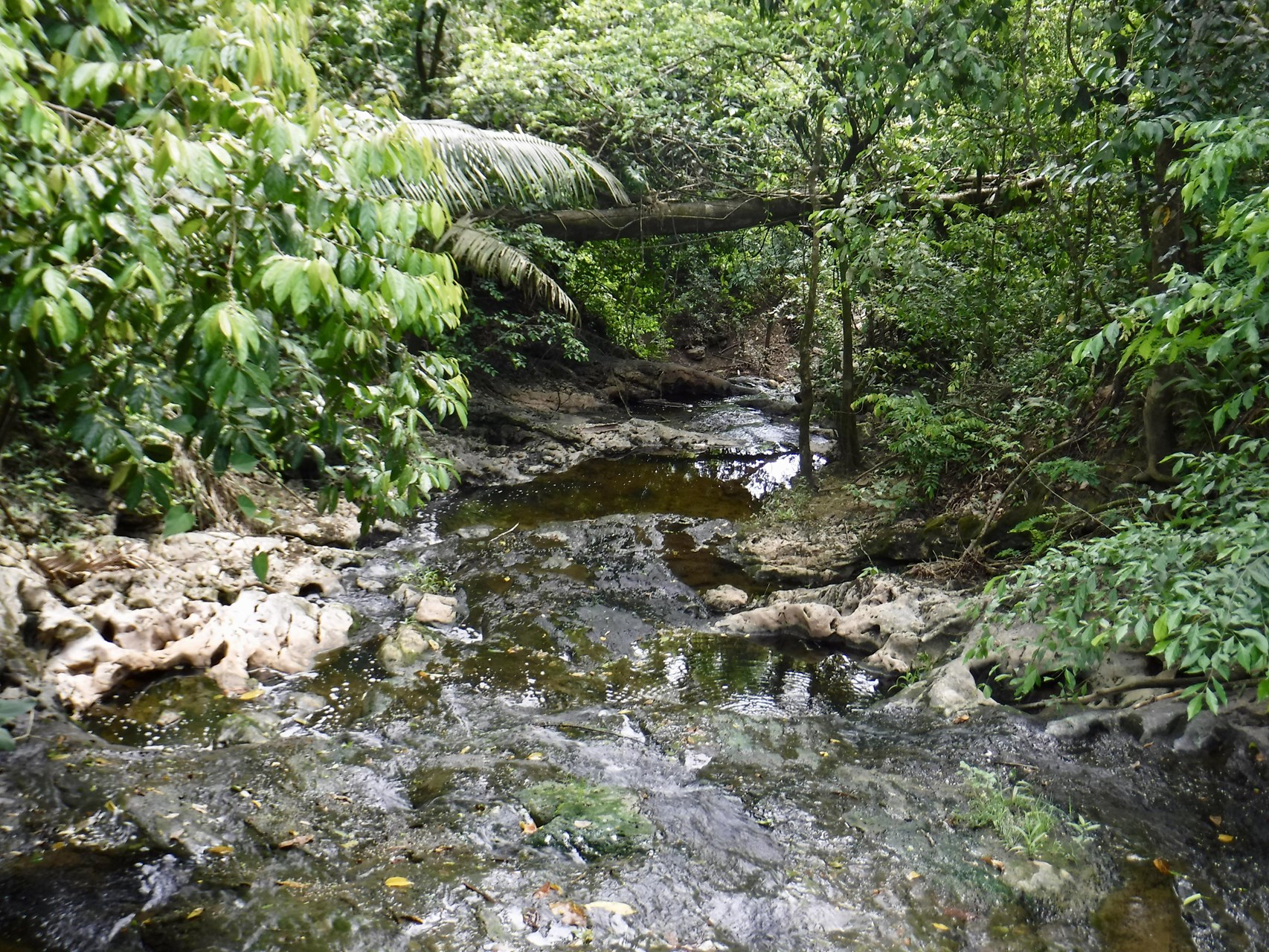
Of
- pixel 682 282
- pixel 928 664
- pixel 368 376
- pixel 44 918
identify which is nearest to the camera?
pixel 44 918

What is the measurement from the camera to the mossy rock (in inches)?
131

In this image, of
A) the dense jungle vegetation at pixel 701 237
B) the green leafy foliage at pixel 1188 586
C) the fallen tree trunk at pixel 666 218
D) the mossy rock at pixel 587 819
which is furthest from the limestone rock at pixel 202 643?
the fallen tree trunk at pixel 666 218

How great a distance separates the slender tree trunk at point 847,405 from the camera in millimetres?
8664

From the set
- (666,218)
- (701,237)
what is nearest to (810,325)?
(666,218)

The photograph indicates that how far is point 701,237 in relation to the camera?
517 inches

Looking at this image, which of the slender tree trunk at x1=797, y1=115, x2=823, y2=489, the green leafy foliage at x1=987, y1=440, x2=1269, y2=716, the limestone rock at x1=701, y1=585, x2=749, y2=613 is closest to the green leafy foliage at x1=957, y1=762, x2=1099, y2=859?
the green leafy foliage at x1=987, y1=440, x2=1269, y2=716

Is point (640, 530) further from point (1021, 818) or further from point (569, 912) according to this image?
point (569, 912)

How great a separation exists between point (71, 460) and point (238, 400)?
15.4 ft

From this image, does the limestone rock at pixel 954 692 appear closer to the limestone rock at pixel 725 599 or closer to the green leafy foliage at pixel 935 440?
the limestone rock at pixel 725 599

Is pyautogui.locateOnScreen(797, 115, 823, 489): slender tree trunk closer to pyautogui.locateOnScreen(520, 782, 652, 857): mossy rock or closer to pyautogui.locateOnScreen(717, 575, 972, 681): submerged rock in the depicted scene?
pyautogui.locateOnScreen(717, 575, 972, 681): submerged rock

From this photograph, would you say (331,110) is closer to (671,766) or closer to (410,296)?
(410,296)

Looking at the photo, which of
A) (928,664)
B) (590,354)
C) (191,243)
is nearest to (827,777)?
(928,664)

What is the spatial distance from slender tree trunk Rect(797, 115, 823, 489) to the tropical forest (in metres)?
0.07

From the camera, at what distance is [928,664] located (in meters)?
5.59
